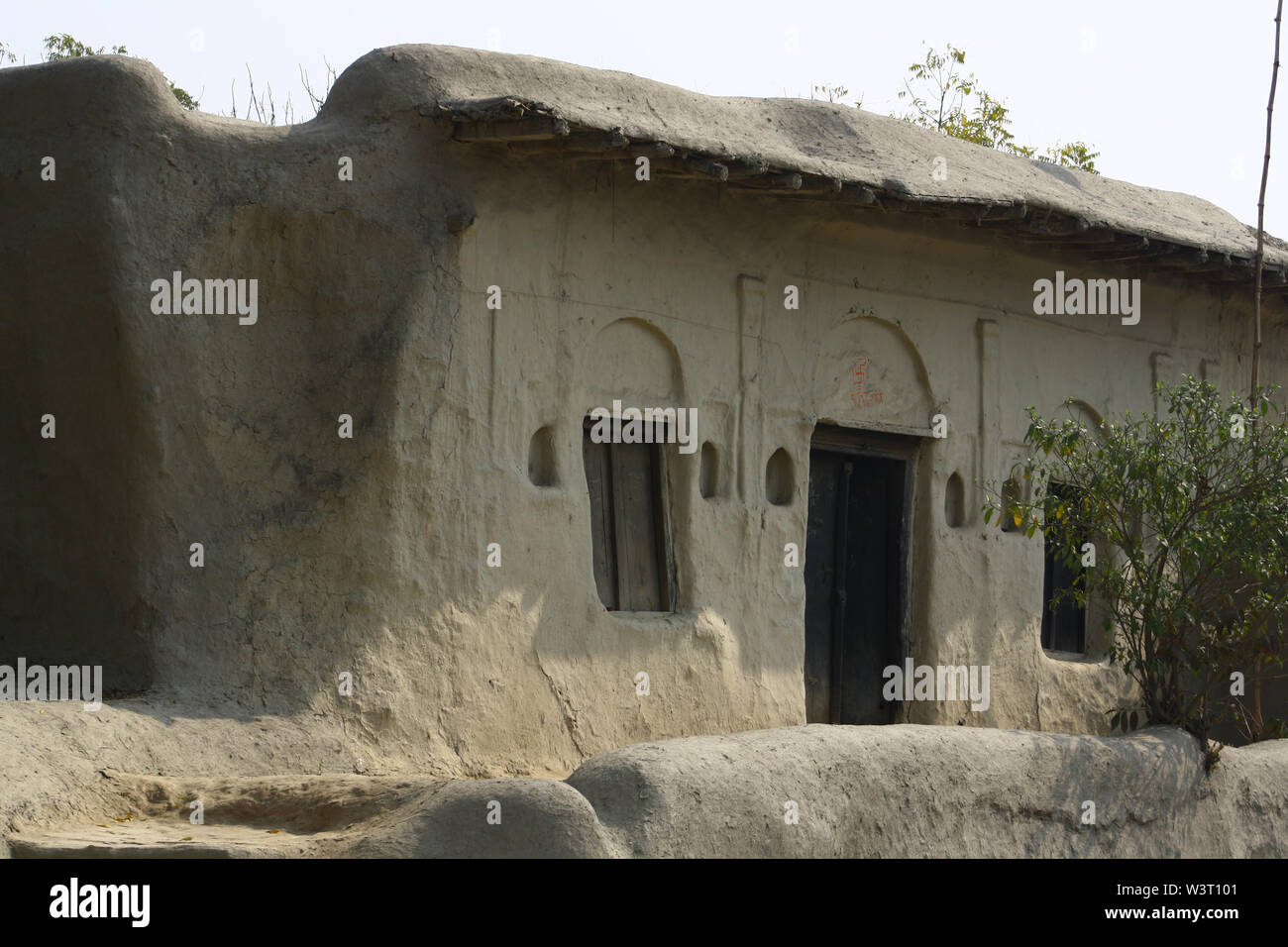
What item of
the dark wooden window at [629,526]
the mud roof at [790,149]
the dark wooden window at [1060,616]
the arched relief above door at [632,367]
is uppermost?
the mud roof at [790,149]

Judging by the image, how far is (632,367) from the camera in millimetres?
9258

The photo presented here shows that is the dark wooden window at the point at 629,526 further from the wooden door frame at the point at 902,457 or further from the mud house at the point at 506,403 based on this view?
the wooden door frame at the point at 902,457

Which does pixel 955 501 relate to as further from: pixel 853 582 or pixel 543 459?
pixel 543 459

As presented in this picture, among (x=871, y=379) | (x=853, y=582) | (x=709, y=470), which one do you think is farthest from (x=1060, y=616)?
(x=709, y=470)

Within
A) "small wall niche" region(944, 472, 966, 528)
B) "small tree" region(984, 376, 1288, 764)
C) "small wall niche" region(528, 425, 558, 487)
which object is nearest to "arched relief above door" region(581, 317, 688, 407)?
"small wall niche" region(528, 425, 558, 487)

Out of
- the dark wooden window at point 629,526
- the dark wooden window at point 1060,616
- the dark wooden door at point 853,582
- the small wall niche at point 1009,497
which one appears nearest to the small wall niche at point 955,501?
the small wall niche at point 1009,497

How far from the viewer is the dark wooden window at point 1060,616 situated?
38.4 ft

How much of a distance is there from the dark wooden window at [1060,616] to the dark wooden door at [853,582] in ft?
4.83

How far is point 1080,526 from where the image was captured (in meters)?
9.31

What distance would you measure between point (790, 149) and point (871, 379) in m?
1.75
